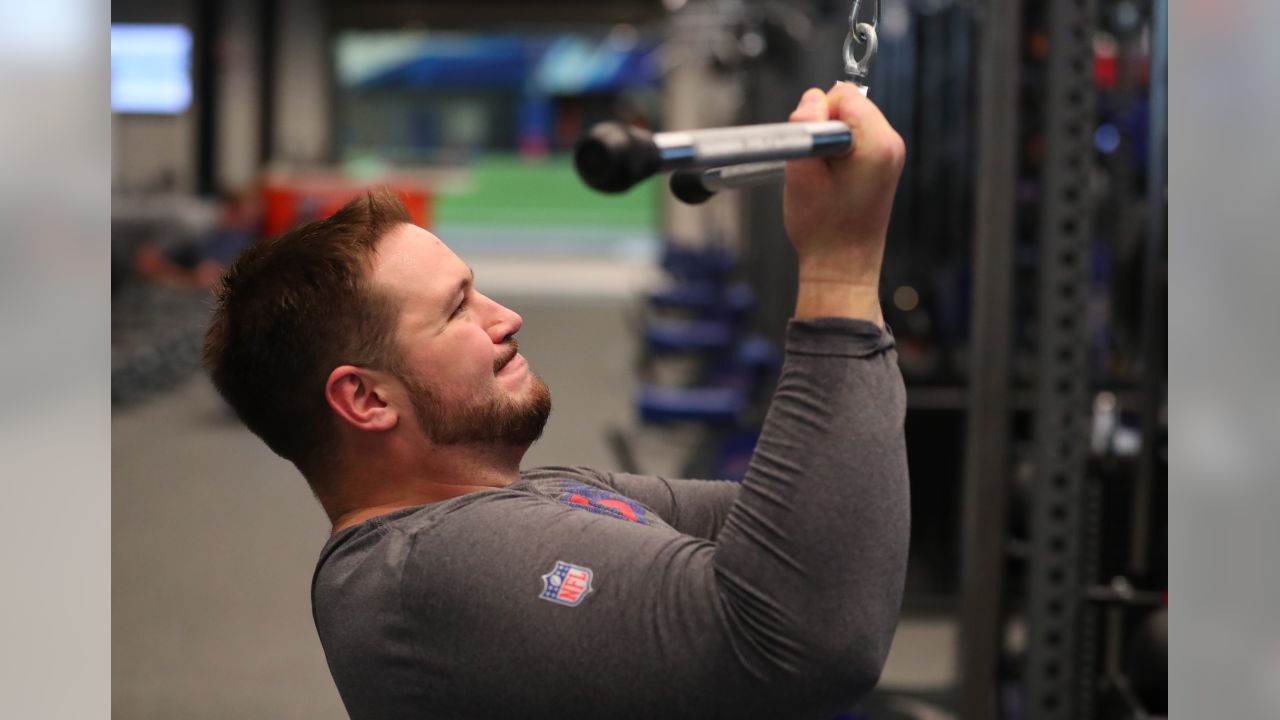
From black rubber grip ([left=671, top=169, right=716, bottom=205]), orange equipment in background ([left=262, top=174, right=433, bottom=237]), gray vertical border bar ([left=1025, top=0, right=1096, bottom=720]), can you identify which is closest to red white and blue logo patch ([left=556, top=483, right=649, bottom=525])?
black rubber grip ([left=671, top=169, right=716, bottom=205])

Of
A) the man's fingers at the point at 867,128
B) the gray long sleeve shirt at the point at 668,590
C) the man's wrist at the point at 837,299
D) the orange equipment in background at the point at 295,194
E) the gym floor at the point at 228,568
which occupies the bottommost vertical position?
the gym floor at the point at 228,568

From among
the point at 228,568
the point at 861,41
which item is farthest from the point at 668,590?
the point at 228,568

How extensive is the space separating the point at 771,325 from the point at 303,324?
465 centimetres

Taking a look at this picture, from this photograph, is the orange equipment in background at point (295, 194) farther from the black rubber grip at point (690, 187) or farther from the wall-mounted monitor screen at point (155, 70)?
the black rubber grip at point (690, 187)

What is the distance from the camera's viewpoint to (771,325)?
221 inches

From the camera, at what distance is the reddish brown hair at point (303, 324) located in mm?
1032

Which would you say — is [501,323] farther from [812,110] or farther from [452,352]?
[812,110]

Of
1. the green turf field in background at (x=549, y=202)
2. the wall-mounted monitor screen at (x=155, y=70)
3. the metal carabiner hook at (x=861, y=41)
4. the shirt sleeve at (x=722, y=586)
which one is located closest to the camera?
the shirt sleeve at (x=722, y=586)

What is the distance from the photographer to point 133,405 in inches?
281

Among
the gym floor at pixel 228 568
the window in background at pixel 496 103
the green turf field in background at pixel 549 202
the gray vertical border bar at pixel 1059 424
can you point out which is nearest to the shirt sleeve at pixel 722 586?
the gray vertical border bar at pixel 1059 424
